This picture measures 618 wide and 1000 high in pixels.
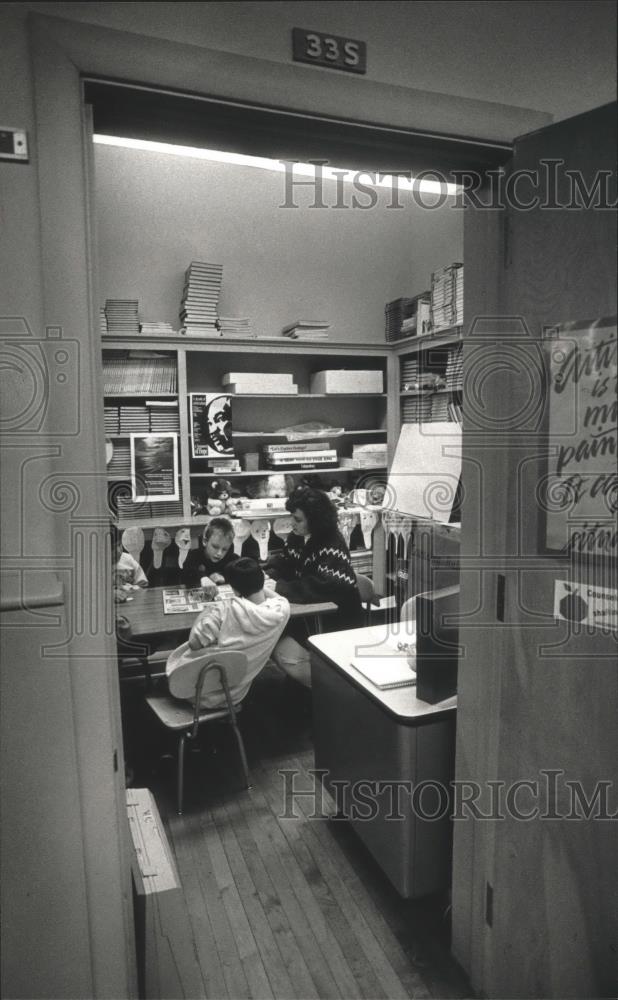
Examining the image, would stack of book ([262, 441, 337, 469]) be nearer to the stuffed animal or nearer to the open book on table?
the stuffed animal

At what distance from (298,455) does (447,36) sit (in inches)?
125

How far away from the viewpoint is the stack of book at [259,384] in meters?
4.07

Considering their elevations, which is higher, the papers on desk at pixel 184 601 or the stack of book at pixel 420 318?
the stack of book at pixel 420 318

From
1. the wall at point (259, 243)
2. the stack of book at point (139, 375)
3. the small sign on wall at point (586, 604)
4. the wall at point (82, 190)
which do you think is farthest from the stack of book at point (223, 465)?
the small sign on wall at point (586, 604)

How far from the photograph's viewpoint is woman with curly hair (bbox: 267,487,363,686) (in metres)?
3.24

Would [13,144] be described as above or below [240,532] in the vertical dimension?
above

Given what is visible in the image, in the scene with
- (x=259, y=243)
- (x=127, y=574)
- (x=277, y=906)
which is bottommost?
(x=277, y=906)

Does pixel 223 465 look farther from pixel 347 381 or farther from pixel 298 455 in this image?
pixel 347 381

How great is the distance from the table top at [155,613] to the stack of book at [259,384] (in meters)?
1.46

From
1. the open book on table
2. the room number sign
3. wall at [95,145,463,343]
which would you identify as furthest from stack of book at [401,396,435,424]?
the room number sign

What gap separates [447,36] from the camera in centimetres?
125

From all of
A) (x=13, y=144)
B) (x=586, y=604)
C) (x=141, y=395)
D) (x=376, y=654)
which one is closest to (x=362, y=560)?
(x=141, y=395)

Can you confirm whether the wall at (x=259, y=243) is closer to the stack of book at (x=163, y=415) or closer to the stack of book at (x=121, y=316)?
the stack of book at (x=121, y=316)

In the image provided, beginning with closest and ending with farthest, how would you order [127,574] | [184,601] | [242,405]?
[184,601] → [127,574] → [242,405]
